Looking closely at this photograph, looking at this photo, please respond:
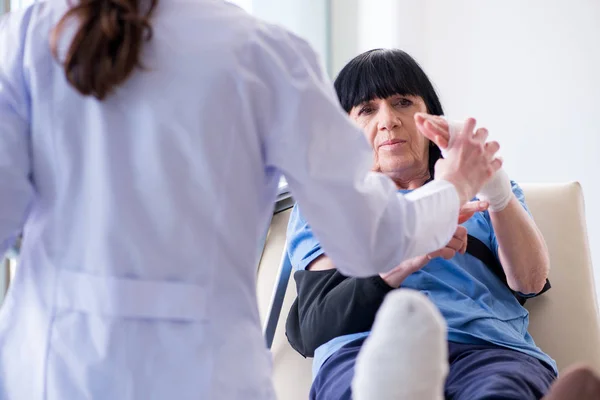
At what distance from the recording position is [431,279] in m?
1.49

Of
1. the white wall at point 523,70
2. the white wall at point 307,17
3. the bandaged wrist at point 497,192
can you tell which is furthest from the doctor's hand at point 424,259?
the white wall at point 307,17

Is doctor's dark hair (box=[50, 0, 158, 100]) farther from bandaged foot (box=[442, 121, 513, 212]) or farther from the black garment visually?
bandaged foot (box=[442, 121, 513, 212])

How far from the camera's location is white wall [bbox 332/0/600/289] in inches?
113

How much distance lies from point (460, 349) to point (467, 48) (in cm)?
191

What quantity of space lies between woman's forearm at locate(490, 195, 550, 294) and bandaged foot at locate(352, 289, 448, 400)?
2.09ft

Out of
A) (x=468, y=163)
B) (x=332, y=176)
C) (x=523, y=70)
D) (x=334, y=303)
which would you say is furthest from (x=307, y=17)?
(x=332, y=176)

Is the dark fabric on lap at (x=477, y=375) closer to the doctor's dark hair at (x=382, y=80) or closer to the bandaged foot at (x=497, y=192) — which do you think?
the bandaged foot at (x=497, y=192)

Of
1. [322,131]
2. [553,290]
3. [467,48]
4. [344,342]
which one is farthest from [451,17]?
[322,131]

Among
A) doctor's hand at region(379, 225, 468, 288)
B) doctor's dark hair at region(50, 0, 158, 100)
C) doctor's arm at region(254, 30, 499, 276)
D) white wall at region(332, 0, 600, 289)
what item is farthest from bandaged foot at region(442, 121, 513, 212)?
white wall at region(332, 0, 600, 289)

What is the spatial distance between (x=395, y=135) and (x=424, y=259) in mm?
408

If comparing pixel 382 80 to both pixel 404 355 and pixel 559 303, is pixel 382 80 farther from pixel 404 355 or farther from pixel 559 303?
pixel 404 355

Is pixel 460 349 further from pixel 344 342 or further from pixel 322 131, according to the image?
pixel 322 131

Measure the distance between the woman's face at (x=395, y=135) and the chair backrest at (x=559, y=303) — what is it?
0.34m

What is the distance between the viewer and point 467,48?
10.1 feet
